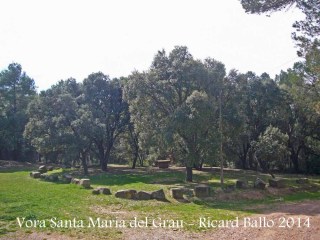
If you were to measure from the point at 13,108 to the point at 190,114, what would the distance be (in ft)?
148

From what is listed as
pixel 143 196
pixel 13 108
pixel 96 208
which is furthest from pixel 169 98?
pixel 13 108

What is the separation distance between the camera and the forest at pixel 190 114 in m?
28.6

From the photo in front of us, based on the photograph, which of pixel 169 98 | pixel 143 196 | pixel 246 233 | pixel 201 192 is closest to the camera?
pixel 246 233

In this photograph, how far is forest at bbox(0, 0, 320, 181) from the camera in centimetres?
2864

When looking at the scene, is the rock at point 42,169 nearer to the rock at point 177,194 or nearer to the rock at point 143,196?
the rock at point 143,196

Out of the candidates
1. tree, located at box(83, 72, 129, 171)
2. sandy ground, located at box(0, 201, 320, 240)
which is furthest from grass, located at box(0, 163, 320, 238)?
tree, located at box(83, 72, 129, 171)

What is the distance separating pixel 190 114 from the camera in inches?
1089

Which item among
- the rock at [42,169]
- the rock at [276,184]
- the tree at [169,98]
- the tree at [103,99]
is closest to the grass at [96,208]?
the rock at [276,184]

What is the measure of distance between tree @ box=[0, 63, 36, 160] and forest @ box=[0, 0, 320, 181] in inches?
13.2

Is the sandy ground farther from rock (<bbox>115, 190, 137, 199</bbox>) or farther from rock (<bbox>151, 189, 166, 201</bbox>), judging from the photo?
rock (<bbox>115, 190, 137, 199</bbox>)

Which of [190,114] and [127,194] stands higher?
[190,114]

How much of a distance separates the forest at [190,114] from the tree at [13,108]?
0.34 meters

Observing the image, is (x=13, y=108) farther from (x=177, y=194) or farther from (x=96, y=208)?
(x=96, y=208)

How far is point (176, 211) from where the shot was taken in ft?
59.2
